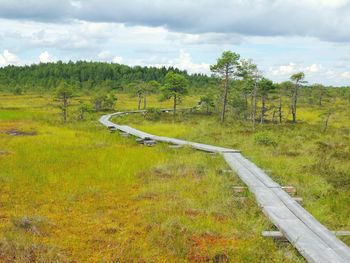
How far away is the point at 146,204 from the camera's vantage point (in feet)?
37.7

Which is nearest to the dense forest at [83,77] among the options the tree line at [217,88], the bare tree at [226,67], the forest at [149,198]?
the tree line at [217,88]

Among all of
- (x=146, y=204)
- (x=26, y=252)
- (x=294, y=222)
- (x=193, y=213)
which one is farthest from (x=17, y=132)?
(x=294, y=222)

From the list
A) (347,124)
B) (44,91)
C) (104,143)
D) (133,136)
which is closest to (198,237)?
(104,143)

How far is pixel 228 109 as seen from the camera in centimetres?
6134

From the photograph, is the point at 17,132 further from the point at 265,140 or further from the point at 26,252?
the point at 26,252

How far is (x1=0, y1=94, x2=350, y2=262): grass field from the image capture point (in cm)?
807

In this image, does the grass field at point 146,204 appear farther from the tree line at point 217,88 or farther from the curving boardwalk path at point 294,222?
the tree line at point 217,88

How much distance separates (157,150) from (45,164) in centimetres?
671

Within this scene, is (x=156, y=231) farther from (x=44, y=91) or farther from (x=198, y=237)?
(x=44, y=91)

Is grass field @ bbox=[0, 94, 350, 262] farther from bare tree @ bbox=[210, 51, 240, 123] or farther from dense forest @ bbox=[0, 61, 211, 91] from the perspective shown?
dense forest @ bbox=[0, 61, 211, 91]

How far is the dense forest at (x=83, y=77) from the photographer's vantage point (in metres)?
107

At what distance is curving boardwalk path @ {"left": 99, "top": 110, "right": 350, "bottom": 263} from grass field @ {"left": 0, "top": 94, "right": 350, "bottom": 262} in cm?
27

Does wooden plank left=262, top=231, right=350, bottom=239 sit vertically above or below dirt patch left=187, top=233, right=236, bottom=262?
above

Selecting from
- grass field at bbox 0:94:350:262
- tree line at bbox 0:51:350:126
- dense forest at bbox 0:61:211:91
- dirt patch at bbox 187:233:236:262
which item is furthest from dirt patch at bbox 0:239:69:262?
dense forest at bbox 0:61:211:91
